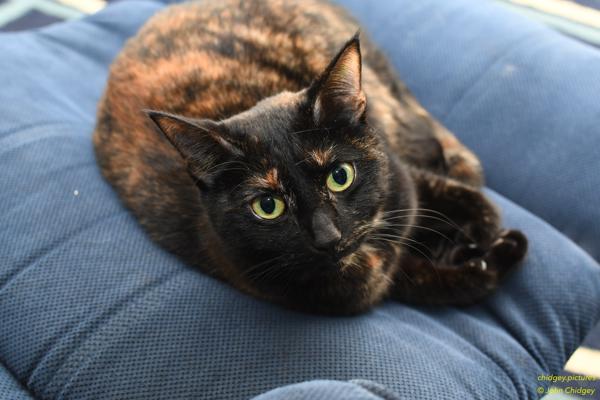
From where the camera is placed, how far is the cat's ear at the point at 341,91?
38.9 inches

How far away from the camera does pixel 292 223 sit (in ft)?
3.34

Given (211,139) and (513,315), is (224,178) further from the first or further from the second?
(513,315)

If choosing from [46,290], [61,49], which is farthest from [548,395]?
[61,49]

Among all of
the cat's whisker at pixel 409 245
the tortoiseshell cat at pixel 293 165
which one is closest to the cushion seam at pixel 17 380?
the tortoiseshell cat at pixel 293 165

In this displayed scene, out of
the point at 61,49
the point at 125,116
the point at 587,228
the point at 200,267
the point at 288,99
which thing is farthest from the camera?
the point at 61,49

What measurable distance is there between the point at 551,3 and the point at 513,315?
5.14 ft

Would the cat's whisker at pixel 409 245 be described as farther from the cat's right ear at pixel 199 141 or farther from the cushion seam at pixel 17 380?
the cushion seam at pixel 17 380

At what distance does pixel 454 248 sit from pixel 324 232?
644mm

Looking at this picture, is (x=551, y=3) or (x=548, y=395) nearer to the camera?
(x=548, y=395)

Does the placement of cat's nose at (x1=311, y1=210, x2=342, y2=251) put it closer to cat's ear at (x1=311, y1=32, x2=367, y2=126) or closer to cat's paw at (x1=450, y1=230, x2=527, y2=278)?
cat's ear at (x1=311, y1=32, x2=367, y2=126)

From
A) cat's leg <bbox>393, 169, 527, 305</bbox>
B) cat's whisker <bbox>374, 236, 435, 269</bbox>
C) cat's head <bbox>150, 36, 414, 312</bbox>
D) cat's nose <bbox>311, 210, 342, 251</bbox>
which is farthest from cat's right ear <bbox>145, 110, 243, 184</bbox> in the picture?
cat's leg <bbox>393, 169, 527, 305</bbox>

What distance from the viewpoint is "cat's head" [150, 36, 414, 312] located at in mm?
998

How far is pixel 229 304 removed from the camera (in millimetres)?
1211

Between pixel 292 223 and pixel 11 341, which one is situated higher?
pixel 292 223
